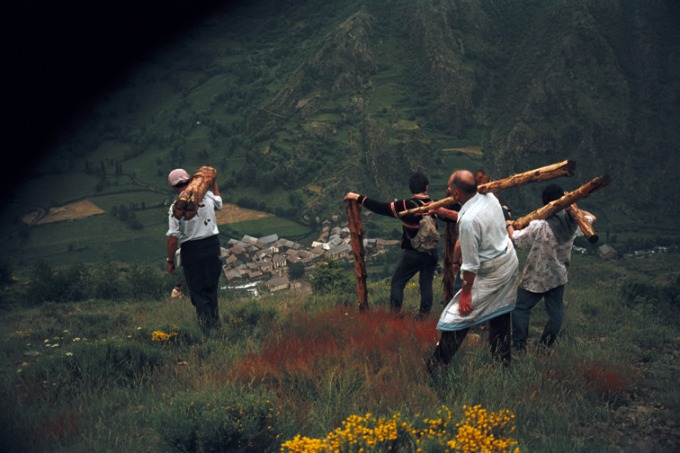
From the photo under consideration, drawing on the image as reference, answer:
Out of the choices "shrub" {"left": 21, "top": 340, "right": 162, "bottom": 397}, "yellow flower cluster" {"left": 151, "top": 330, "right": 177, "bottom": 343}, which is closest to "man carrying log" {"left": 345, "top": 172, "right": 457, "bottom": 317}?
"yellow flower cluster" {"left": 151, "top": 330, "right": 177, "bottom": 343}

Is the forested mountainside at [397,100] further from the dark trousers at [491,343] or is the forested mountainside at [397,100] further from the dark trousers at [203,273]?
the dark trousers at [491,343]

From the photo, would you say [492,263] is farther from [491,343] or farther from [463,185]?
[491,343]

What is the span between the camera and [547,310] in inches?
233

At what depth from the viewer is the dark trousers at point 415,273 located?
6.82 metres

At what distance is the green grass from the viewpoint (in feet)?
12.4

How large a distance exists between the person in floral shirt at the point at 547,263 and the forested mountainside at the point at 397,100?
69.7 m

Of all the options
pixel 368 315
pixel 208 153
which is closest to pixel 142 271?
pixel 368 315

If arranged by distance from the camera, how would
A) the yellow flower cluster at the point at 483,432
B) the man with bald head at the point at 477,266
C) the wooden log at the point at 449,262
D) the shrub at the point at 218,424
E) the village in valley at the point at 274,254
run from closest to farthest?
the yellow flower cluster at the point at 483,432
the shrub at the point at 218,424
the man with bald head at the point at 477,266
the wooden log at the point at 449,262
the village in valley at the point at 274,254

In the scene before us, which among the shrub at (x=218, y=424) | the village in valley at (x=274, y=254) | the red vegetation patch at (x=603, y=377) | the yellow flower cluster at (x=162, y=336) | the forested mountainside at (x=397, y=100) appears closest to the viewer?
the shrub at (x=218, y=424)

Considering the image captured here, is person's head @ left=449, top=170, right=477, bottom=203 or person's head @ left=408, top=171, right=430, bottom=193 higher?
person's head @ left=408, top=171, right=430, bottom=193

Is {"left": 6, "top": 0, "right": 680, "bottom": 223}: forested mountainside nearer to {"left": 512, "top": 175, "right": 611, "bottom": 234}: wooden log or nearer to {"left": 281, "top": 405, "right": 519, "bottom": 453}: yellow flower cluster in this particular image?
{"left": 512, "top": 175, "right": 611, "bottom": 234}: wooden log

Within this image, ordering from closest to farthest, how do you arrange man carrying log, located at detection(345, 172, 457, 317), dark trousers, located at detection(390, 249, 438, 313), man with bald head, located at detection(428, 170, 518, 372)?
1. man with bald head, located at detection(428, 170, 518, 372)
2. man carrying log, located at detection(345, 172, 457, 317)
3. dark trousers, located at detection(390, 249, 438, 313)

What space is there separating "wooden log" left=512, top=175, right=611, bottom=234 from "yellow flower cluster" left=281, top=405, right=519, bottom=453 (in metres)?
2.27

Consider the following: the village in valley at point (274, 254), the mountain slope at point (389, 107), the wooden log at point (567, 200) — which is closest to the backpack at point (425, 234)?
the wooden log at point (567, 200)
